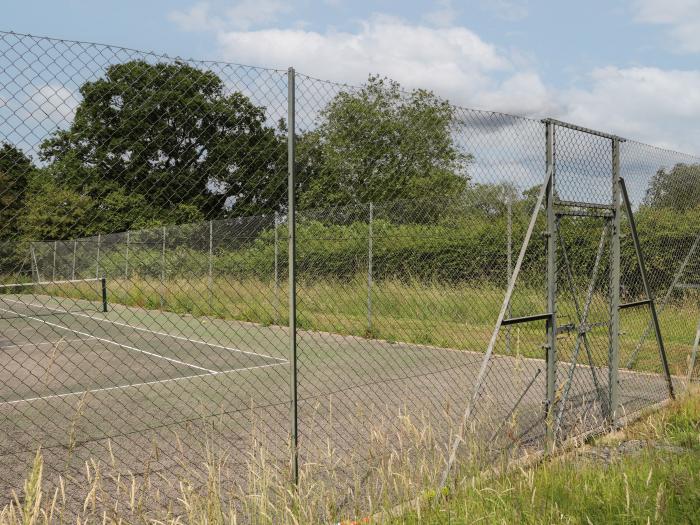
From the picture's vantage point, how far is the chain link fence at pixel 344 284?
370 cm

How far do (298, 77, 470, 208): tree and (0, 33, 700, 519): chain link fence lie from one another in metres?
0.04

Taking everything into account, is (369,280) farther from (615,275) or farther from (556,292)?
(556,292)

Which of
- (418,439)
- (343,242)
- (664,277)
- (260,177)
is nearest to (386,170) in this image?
(260,177)

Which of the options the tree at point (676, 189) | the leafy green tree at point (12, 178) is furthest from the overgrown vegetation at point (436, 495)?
the tree at point (676, 189)

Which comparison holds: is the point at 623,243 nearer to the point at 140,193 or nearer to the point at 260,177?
the point at 260,177

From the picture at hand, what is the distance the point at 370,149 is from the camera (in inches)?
248

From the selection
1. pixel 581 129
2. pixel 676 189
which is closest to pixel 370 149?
pixel 581 129

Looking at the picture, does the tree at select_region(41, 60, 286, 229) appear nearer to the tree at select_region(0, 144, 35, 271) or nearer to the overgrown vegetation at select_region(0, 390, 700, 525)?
the tree at select_region(0, 144, 35, 271)

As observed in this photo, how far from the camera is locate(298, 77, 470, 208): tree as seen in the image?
16.9 ft

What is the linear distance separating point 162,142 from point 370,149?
9.22ft

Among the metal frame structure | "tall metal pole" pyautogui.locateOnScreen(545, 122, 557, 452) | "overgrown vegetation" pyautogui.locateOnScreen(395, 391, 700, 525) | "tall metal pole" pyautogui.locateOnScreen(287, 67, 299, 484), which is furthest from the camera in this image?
"tall metal pole" pyautogui.locateOnScreen(545, 122, 557, 452)

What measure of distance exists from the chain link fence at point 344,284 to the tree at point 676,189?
0.16 ft

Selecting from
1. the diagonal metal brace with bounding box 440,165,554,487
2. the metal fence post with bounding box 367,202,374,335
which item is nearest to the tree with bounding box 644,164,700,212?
the diagonal metal brace with bounding box 440,165,554,487

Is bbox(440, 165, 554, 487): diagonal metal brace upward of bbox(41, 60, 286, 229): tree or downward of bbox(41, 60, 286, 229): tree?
downward
